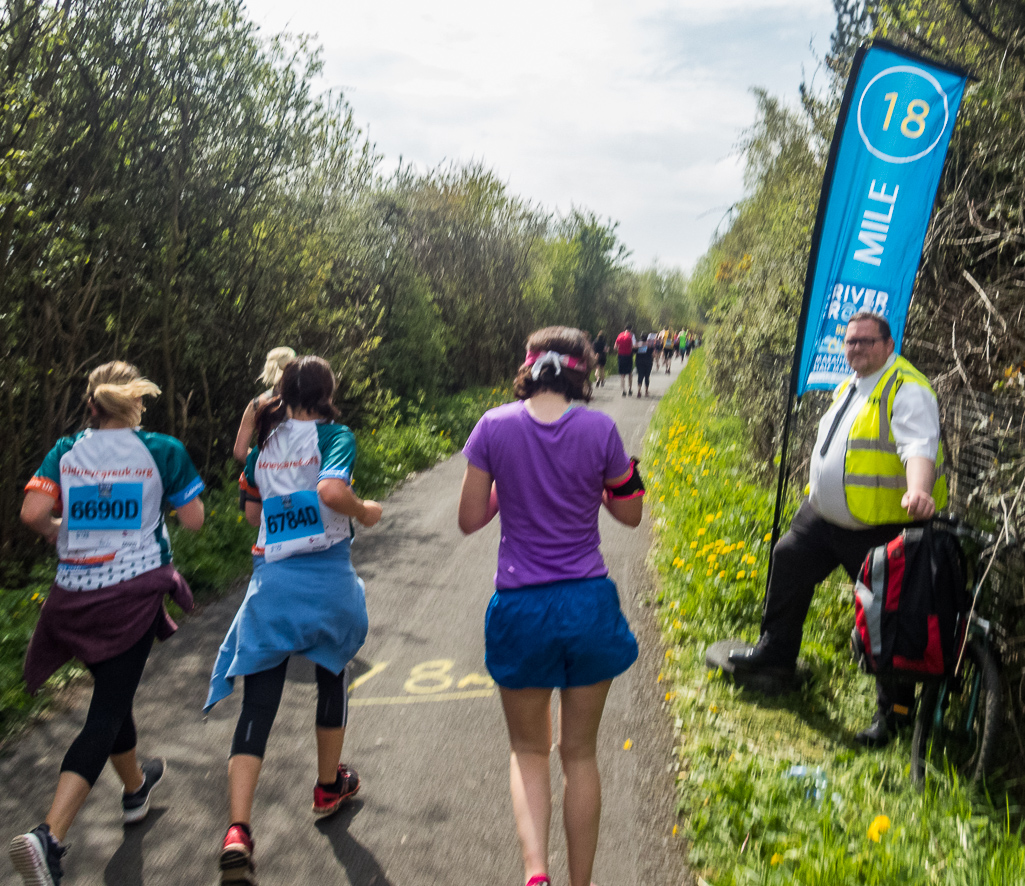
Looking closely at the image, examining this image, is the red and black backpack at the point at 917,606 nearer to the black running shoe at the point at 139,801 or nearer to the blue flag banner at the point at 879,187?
the blue flag banner at the point at 879,187

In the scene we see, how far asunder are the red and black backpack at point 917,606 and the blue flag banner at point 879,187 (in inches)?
76.9

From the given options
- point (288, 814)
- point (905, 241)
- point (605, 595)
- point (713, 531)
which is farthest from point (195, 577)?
point (905, 241)

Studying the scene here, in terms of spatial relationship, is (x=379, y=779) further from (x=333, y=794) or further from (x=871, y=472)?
(x=871, y=472)

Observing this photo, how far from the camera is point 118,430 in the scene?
3.35 meters

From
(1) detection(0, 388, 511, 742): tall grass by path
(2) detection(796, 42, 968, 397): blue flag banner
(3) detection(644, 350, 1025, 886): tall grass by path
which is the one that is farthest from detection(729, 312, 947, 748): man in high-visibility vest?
(1) detection(0, 388, 511, 742): tall grass by path

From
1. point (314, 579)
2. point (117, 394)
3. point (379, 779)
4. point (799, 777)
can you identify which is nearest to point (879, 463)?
point (799, 777)

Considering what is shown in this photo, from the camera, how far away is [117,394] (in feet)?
10.9

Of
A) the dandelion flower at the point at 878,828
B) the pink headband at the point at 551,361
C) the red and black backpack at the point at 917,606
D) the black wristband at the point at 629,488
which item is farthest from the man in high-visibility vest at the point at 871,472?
the pink headband at the point at 551,361

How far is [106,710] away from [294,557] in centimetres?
96

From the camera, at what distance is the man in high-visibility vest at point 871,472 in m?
3.49

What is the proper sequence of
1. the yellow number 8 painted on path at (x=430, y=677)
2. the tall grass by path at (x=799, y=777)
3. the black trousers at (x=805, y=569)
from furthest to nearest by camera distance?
1. the yellow number 8 painted on path at (x=430, y=677)
2. the black trousers at (x=805, y=569)
3. the tall grass by path at (x=799, y=777)

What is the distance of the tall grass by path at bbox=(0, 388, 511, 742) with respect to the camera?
187 inches

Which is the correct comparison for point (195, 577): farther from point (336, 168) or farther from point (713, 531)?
point (336, 168)

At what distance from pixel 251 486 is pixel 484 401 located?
17.1m
